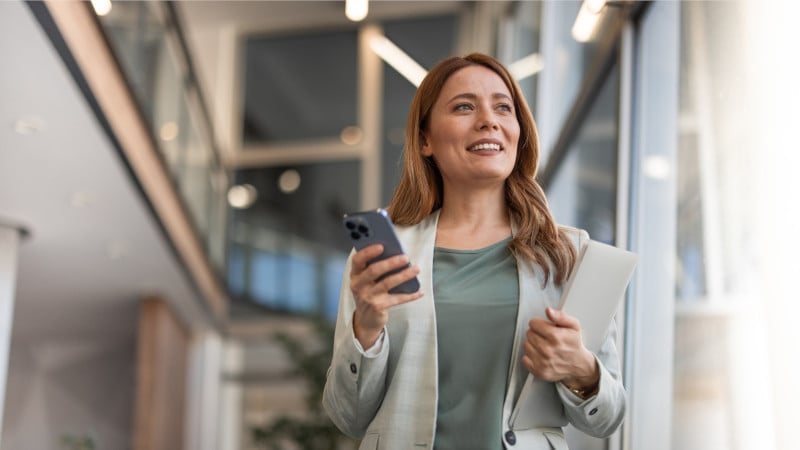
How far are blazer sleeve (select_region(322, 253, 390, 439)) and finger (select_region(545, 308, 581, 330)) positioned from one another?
0.97 ft

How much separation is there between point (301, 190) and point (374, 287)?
40.7 ft

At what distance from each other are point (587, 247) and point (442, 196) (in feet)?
1.24

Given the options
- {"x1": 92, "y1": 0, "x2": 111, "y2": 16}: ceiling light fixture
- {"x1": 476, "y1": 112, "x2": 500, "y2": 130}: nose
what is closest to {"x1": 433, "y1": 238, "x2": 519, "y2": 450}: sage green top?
{"x1": 476, "y1": 112, "x2": 500, "y2": 130}: nose

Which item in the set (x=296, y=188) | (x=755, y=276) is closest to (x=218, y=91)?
(x=296, y=188)

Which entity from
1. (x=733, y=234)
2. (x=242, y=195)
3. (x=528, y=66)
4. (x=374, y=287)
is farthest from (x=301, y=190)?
(x=374, y=287)

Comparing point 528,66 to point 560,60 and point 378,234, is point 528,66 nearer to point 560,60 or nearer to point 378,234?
point 560,60

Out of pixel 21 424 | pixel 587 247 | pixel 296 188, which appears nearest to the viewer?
pixel 587 247

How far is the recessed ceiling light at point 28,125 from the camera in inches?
215

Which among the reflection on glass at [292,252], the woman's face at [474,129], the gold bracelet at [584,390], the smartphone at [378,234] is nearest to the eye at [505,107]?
the woman's face at [474,129]

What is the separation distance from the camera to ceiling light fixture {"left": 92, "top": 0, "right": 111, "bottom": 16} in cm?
524

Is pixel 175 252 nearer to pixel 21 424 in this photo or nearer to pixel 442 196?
pixel 21 424

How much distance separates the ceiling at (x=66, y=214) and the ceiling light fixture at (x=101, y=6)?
42cm

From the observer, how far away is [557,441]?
5.96 ft

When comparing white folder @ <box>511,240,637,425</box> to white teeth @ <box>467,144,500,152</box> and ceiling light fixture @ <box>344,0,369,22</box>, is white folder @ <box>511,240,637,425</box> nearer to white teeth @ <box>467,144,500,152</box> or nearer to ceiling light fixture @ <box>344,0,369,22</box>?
white teeth @ <box>467,144,500,152</box>
